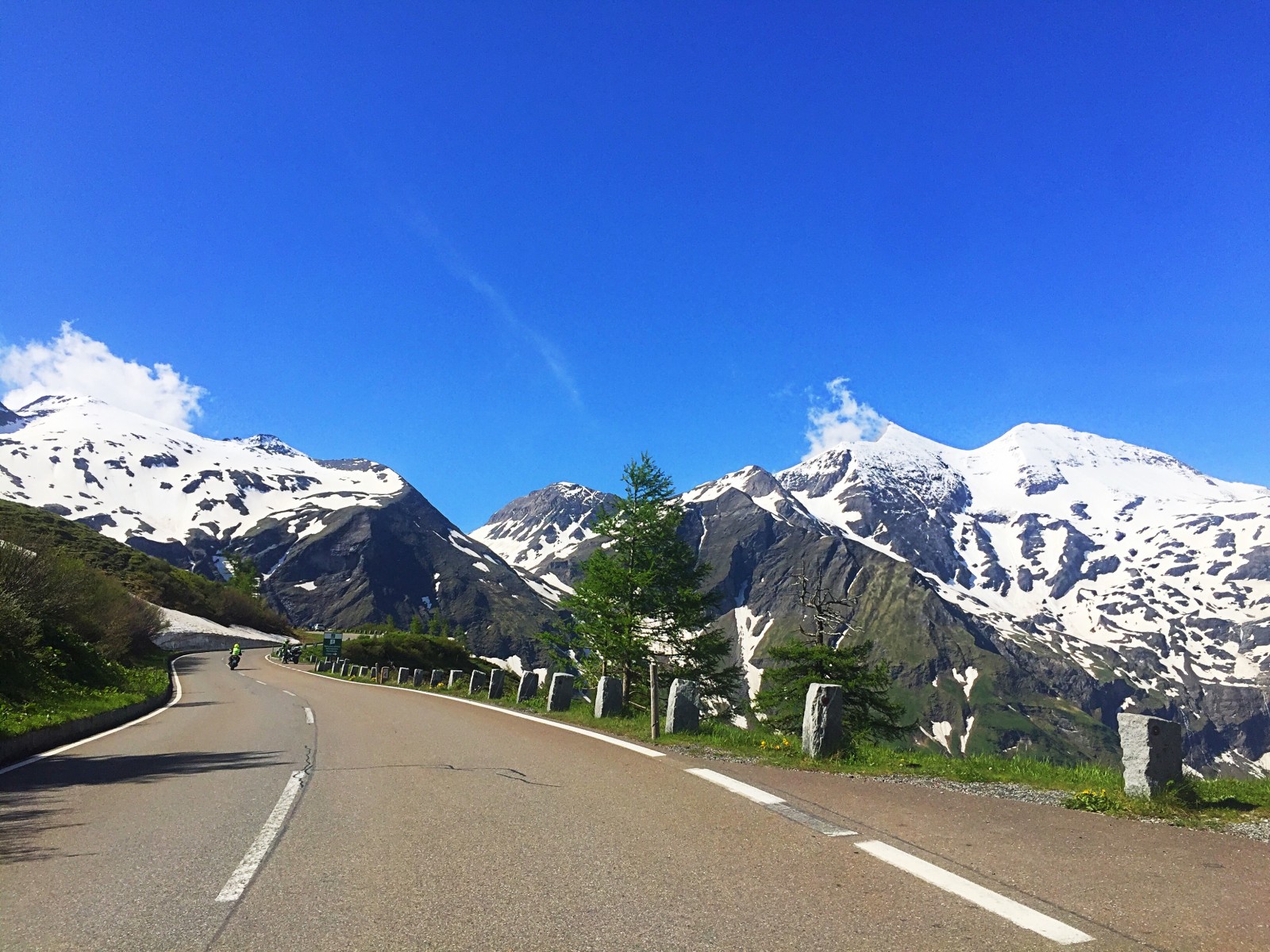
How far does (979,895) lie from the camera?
14.7 feet

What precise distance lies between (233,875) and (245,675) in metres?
40.4

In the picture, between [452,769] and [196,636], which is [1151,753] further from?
[196,636]

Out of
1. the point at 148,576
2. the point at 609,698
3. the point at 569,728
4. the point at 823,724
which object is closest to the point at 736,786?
the point at 823,724

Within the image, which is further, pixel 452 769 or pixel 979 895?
pixel 452 769

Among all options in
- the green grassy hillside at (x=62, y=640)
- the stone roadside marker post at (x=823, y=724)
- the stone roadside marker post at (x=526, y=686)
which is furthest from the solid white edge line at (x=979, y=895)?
the stone roadside marker post at (x=526, y=686)

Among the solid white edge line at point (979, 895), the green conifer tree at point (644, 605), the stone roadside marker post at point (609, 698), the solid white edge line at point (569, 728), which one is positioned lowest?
the solid white edge line at point (569, 728)

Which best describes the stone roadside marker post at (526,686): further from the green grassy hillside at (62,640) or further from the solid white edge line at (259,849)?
the solid white edge line at (259,849)

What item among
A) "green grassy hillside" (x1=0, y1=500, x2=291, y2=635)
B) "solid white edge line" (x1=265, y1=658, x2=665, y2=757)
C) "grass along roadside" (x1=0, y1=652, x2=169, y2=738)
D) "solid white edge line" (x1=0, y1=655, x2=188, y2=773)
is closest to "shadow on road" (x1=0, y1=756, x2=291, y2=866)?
"solid white edge line" (x1=0, y1=655, x2=188, y2=773)

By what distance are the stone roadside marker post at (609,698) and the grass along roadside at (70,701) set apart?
10.3 metres

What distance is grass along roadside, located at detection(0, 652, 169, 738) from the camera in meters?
12.7

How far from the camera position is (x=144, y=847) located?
19.6ft

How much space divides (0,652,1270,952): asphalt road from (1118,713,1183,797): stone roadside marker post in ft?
3.06

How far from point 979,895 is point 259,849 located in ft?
17.4

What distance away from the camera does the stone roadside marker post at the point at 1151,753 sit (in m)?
7.26
